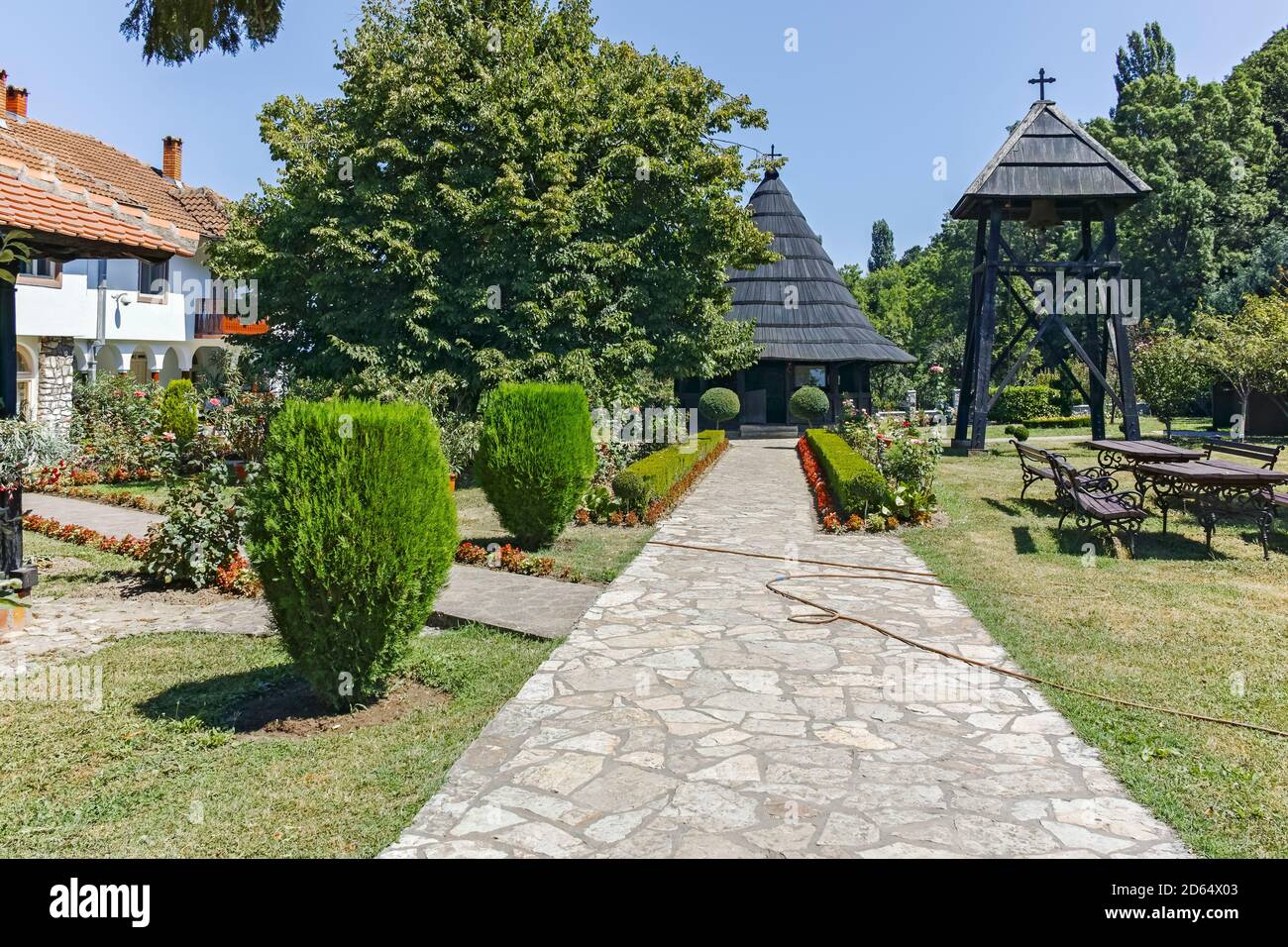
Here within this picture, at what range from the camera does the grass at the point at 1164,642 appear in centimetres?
442

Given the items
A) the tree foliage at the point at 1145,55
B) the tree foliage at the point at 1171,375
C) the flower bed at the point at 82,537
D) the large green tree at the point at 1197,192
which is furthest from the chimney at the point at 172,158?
the tree foliage at the point at 1145,55

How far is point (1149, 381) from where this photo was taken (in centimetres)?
2444

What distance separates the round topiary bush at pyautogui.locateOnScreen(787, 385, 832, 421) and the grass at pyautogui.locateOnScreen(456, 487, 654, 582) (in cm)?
1978

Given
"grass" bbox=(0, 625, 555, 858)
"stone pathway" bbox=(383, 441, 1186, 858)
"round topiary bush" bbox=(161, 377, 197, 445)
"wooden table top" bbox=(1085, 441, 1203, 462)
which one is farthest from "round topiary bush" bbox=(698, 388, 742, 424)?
"grass" bbox=(0, 625, 555, 858)

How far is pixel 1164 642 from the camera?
711 cm

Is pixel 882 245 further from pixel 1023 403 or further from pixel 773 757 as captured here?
pixel 773 757

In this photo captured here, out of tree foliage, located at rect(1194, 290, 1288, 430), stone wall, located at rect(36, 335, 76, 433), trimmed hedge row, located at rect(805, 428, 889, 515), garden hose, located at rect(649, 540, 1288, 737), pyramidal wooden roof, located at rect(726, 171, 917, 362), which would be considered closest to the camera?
garden hose, located at rect(649, 540, 1288, 737)

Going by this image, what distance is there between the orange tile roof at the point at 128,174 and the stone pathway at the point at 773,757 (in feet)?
75.0

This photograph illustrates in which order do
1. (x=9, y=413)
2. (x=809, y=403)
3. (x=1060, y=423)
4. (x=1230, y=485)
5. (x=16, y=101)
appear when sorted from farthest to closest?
(x=1060, y=423)
(x=809, y=403)
(x=16, y=101)
(x=1230, y=485)
(x=9, y=413)

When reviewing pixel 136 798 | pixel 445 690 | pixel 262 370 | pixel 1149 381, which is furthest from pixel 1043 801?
pixel 1149 381

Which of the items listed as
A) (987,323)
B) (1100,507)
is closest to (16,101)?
(987,323)

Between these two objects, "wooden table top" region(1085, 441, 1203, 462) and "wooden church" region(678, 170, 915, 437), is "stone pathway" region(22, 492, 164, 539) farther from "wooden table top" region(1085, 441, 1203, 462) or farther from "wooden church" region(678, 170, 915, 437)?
"wooden church" region(678, 170, 915, 437)

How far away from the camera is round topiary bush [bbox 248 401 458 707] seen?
199 inches

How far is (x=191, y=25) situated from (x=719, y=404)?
2668 cm
